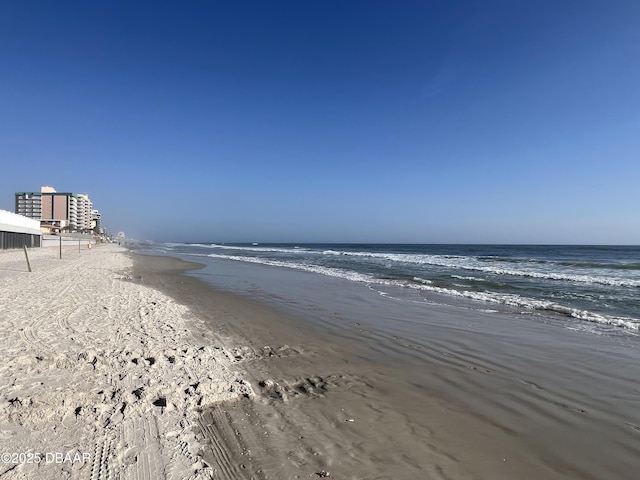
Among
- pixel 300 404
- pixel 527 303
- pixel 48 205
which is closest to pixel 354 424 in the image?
pixel 300 404

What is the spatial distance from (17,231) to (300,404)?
48.2 metres

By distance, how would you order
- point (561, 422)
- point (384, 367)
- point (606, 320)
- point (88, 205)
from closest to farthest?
1. point (561, 422)
2. point (384, 367)
3. point (606, 320)
4. point (88, 205)

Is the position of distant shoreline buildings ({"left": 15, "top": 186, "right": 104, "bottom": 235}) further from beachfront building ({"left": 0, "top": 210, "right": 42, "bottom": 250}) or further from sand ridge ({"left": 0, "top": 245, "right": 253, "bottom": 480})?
sand ridge ({"left": 0, "top": 245, "right": 253, "bottom": 480})

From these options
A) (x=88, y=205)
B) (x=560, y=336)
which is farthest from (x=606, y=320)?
(x=88, y=205)

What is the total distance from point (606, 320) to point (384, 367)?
314 inches

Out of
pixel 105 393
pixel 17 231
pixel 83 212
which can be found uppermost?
pixel 83 212

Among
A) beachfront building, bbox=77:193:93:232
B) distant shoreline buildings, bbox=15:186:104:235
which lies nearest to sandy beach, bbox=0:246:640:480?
distant shoreline buildings, bbox=15:186:104:235

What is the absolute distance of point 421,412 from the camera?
441 centimetres

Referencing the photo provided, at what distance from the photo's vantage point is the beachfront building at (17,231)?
35031mm

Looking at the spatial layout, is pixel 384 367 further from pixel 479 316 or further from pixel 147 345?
pixel 479 316

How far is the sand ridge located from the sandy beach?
0.06 feet

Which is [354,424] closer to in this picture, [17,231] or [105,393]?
[105,393]

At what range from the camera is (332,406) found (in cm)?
442

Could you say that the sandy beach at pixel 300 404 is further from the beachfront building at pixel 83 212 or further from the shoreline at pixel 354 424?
the beachfront building at pixel 83 212
